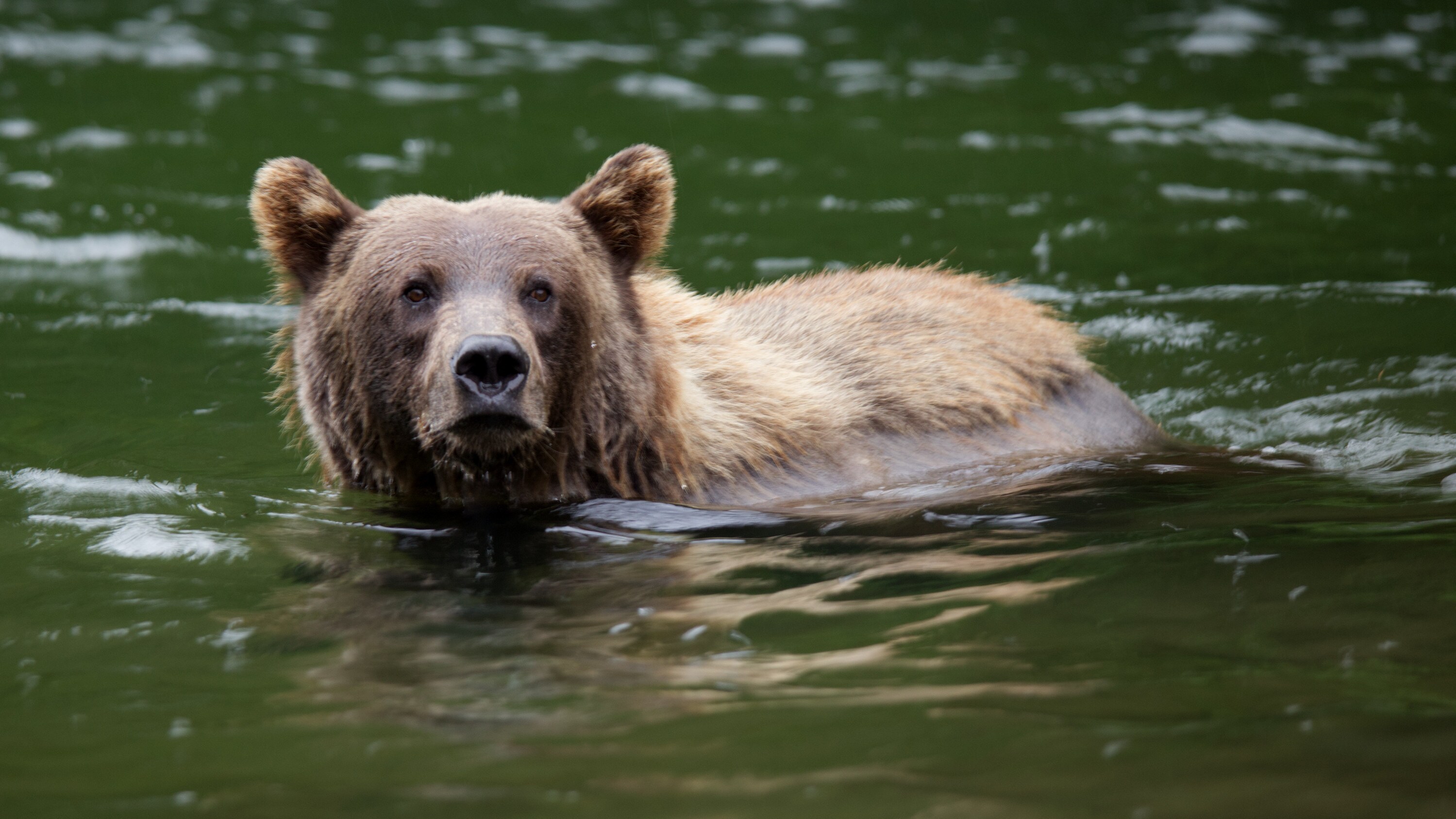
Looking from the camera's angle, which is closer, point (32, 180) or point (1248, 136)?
point (32, 180)

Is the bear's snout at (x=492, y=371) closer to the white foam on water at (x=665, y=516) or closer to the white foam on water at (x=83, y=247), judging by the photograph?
the white foam on water at (x=665, y=516)

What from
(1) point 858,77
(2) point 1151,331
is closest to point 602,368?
(2) point 1151,331

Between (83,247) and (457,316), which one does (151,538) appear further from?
(83,247)

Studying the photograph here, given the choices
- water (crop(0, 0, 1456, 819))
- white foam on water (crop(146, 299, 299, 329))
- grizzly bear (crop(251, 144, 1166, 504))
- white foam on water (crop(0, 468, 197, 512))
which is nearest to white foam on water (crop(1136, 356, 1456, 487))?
water (crop(0, 0, 1456, 819))

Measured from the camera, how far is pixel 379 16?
61.0 feet

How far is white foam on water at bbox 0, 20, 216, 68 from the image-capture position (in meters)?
16.2

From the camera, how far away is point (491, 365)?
5.15 m

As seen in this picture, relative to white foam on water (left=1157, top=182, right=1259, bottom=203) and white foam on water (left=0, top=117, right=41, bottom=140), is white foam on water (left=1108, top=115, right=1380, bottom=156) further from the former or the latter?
white foam on water (left=0, top=117, right=41, bottom=140)

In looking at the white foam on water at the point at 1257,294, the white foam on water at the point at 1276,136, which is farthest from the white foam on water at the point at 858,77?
the white foam on water at the point at 1257,294

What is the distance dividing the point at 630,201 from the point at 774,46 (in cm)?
1194

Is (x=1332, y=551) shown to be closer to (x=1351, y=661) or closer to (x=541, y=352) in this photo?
(x=1351, y=661)

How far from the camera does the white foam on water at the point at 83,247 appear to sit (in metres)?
11.1

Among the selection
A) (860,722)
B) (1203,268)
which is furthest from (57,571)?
(1203,268)

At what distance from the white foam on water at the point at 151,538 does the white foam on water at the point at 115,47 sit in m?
11.3
